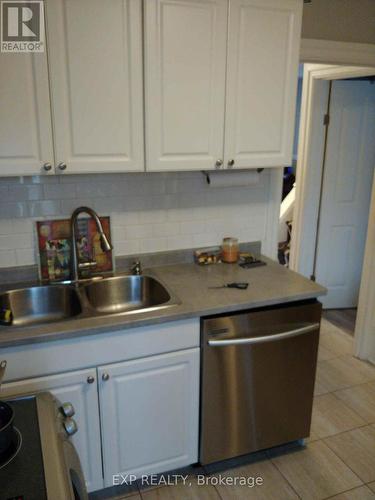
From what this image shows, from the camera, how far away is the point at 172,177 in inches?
90.4

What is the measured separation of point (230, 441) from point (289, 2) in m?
2.09

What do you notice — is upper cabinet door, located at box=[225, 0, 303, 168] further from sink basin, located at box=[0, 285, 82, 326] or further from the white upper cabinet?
sink basin, located at box=[0, 285, 82, 326]

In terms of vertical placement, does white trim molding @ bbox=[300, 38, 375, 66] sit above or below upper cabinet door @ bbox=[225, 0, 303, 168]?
above

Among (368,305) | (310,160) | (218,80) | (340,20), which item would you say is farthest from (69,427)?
(310,160)

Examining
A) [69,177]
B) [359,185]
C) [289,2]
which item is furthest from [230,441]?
[359,185]

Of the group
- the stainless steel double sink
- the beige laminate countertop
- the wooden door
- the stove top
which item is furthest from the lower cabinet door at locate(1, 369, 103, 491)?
the wooden door

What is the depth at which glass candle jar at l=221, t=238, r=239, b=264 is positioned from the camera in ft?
7.87

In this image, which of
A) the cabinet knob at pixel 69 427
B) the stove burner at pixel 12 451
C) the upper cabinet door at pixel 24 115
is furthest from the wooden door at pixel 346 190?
the stove burner at pixel 12 451

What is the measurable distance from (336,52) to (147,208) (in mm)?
1475

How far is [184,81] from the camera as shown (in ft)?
6.10

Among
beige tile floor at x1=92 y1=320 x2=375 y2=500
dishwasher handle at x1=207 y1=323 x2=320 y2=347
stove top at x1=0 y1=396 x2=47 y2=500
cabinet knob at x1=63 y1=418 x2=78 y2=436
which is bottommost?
beige tile floor at x1=92 y1=320 x2=375 y2=500

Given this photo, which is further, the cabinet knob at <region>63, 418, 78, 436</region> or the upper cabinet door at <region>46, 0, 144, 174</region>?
the upper cabinet door at <region>46, 0, 144, 174</region>

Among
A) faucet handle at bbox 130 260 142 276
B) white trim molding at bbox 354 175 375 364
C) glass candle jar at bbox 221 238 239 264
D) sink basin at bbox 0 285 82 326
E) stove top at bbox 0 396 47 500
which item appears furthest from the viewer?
white trim molding at bbox 354 175 375 364

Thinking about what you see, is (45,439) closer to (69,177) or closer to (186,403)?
(186,403)
